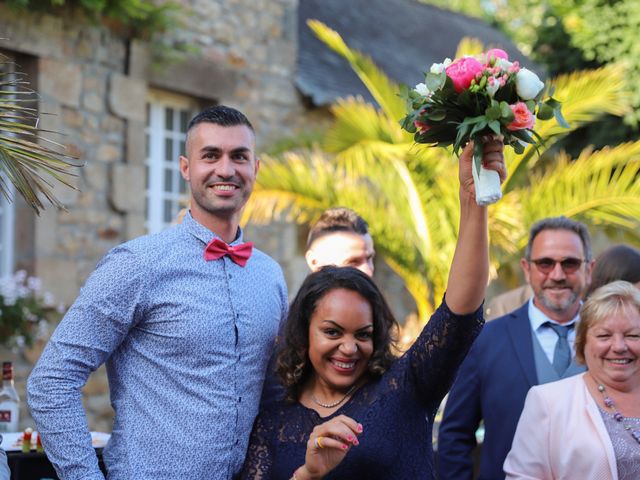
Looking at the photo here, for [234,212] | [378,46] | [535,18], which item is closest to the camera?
[234,212]

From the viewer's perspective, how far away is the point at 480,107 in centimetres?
270

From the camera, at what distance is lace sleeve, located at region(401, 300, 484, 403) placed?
281 cm

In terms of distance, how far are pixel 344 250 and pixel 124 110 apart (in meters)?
4.45

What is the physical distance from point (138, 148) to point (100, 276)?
550 centimetres

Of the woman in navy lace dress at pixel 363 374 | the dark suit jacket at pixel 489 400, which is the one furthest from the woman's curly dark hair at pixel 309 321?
the dark suit jacket at pixel 489 400

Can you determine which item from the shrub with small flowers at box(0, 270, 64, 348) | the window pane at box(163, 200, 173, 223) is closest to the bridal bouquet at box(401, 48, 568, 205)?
the shrub with small flowers at box(0, 270, 64, 348)

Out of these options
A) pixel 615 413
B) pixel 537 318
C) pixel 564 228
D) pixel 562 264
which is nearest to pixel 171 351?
pixel 615 413

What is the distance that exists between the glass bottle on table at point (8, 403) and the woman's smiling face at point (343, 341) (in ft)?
5.80

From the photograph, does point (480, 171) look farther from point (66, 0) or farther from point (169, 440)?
point (66, 0)

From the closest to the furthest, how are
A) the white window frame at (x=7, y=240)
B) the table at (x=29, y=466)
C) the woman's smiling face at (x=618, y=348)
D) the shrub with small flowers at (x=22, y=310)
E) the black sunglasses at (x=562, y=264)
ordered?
the woman's smiling face at (x=618, y=348) → the table at (x=29, y=466) → the black sunglasses at (x=562, y=264) → the shrub with small flowers at (x=22, y=310) → the white window frame at (x=7, y=240)

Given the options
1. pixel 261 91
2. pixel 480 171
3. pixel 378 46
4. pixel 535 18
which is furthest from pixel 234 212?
pixel 535 18

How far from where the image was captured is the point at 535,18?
19.4 m

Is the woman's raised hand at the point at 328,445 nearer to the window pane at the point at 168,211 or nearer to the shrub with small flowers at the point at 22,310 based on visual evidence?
the shrub with small flowers at the point at 22,310

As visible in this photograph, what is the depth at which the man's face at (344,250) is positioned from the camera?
446 cm
